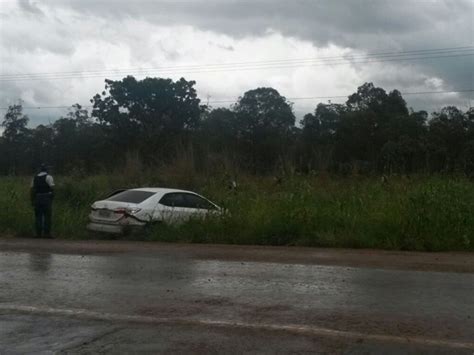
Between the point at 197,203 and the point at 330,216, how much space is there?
11.3 ft

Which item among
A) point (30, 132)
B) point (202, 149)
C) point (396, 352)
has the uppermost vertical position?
point (30, 132)

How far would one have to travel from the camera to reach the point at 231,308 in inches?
273

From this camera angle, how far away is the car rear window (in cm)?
1467

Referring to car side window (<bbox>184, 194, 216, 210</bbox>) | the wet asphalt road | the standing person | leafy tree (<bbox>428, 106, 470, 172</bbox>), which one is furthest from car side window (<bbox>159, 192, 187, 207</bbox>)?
leafy tree (<bbox>428, 106, 470, 172</bbox>)

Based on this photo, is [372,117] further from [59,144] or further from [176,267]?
[176,267]

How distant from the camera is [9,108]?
6262cm

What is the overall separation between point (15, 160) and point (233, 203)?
148 ft

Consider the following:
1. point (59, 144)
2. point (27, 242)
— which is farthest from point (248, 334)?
point (59, 144)

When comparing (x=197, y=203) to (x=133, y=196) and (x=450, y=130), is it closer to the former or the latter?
(x=133, y=196)

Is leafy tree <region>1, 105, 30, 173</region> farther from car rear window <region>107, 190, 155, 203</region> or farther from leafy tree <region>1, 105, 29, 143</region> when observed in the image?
car rear window <region>107, 190, 155, 203</region>

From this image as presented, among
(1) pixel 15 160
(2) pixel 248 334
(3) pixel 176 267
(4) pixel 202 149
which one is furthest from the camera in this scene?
(1) pixel 15 160

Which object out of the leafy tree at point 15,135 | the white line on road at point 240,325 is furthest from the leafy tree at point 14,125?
the white line on road at point 240,325

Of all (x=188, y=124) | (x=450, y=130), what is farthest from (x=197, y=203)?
(x=188, y=124)

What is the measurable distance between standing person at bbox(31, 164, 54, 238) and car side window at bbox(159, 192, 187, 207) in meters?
2.82
